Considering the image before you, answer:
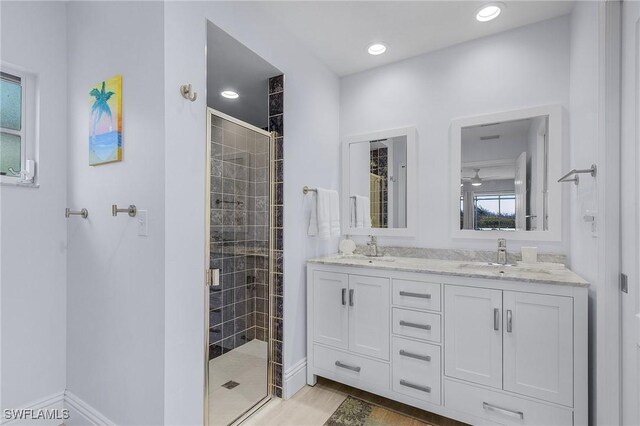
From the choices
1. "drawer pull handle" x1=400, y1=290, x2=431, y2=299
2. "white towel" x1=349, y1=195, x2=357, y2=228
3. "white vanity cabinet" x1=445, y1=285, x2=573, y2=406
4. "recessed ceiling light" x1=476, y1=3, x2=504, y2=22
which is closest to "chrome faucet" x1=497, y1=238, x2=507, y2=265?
"white vanity cabinet" x1=445, y1=285, x2=573, y2=406

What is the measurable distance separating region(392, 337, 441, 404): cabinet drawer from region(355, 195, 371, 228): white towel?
1066 millimetres

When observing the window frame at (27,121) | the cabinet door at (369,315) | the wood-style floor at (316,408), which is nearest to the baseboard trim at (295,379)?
the wood-style floor at (316,408)

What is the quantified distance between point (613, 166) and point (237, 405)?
2.33 meters

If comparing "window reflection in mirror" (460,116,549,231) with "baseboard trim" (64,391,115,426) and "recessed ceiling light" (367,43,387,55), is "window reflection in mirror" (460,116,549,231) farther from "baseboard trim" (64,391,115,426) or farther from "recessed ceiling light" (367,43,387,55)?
"baseboard trim" (64,391,115,426)

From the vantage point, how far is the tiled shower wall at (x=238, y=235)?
1738 millimetres

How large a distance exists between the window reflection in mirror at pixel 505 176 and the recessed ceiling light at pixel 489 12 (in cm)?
70

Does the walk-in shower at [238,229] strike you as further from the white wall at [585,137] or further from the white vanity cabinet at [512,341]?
the white wall at [585,137]

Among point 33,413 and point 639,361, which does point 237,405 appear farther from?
point 639,361

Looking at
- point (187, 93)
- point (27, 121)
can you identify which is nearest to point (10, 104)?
→ point (27, 121)

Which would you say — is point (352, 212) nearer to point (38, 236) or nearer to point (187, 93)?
point (187, 93)

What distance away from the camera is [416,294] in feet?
6.35

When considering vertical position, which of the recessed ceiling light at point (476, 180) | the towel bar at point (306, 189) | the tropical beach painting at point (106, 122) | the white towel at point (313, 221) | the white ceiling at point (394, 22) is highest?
the white ceiling at point (394, 22)

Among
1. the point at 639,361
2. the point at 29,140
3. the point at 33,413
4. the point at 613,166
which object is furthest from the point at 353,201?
the point at 33,413

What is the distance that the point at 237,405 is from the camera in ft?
6.18
